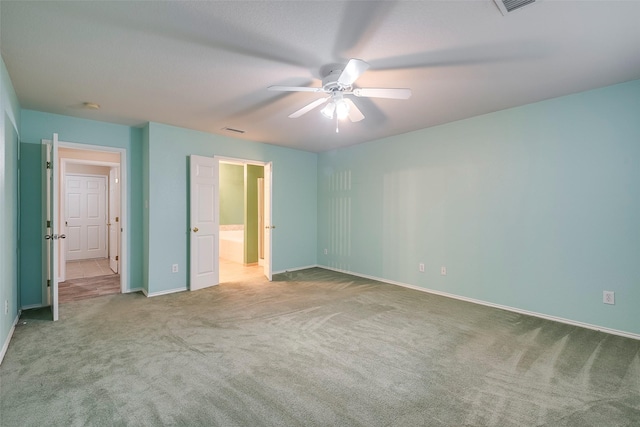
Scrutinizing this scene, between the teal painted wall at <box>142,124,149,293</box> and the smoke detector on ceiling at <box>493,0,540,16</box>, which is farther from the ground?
the smoke detector on ceiling at <box>493,0,540,16</box>

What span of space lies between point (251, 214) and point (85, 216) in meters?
4.10

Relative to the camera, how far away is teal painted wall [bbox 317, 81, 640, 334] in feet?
9.51

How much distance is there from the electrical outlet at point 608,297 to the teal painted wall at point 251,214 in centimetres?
562

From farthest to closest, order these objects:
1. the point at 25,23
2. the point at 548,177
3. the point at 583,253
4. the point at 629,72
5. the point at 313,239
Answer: the point at 313,239 < the point at 548,177 < the point at 583,253 < the point at 629,72 < the point at 25,23

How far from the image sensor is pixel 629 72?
2637mm

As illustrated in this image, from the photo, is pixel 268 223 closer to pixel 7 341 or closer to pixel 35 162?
pixel 35 162

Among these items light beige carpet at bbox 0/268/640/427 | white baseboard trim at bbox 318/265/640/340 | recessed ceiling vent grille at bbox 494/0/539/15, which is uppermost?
recessed ceiling vent grille at bbox 494/0/539/15

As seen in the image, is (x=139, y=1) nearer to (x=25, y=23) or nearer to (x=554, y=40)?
(x=25, y=23)

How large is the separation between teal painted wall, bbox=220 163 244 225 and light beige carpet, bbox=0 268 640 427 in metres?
4.40

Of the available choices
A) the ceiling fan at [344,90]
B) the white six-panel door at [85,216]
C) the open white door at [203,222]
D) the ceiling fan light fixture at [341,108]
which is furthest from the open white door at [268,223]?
the white six-panel door at [85,216]

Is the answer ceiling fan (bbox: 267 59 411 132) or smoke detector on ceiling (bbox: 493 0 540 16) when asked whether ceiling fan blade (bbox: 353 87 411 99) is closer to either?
ceiling fan (bbox: 267 59 411 132)

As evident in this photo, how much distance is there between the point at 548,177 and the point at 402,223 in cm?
197

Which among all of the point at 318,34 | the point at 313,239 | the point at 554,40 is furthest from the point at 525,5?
the point at 313,239

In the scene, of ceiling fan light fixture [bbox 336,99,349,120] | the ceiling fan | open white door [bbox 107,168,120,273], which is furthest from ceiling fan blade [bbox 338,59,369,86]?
open white door [bbox 107,168,120,273]
